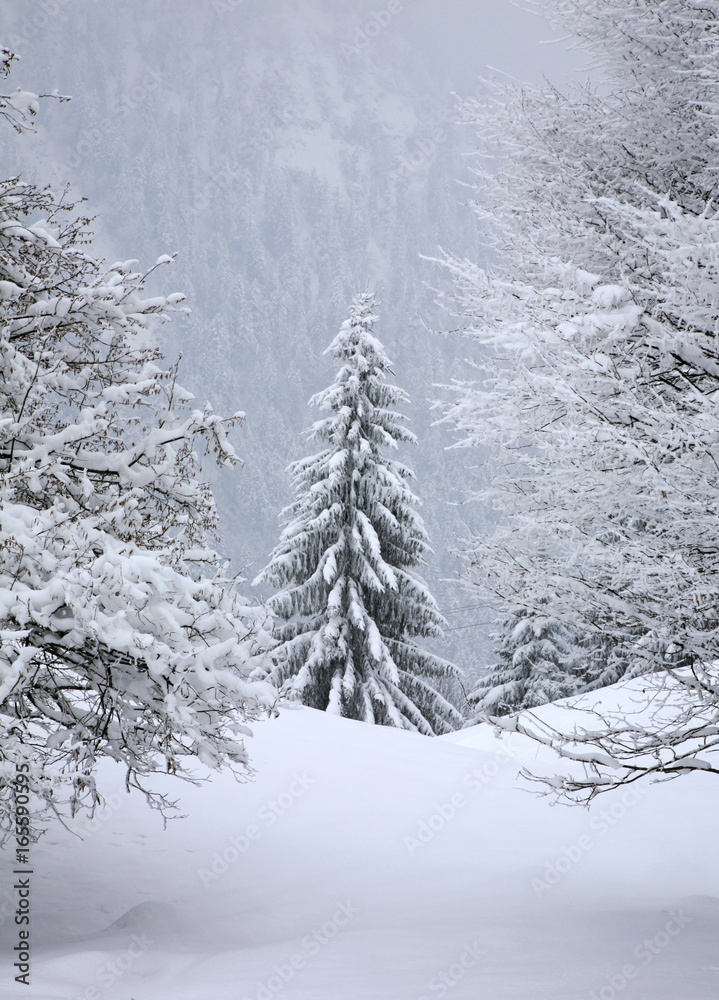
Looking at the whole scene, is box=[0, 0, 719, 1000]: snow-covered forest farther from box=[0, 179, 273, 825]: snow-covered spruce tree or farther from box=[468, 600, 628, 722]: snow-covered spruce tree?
box=[468, 600, 628, 722]: snow-covered spruce tree

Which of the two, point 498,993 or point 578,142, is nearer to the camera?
point 498,993

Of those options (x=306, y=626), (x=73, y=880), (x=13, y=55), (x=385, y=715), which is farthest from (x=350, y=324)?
(x=73, y=880)

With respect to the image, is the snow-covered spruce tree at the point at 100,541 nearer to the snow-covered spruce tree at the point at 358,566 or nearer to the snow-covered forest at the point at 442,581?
the snow-covered forest at the point at 442,581

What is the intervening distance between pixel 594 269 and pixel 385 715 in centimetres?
1162

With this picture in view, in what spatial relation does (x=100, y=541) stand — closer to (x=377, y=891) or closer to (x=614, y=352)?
(x=614, y=352)

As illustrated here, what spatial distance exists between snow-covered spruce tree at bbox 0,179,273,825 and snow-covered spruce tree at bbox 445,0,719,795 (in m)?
1.96

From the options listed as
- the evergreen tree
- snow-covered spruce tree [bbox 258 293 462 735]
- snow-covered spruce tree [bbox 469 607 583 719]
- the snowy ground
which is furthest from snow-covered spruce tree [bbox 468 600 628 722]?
the evergreen tree

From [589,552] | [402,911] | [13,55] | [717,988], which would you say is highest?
[13,55]

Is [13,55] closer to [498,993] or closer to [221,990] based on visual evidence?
[221,990]

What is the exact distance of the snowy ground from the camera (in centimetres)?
381

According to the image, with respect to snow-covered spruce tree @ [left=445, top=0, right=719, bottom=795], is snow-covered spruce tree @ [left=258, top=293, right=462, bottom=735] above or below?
above

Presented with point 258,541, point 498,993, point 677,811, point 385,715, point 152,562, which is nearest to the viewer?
point 498,993

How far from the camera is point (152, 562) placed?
386 centimetres

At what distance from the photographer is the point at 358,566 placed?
15.9 m
